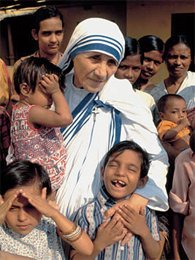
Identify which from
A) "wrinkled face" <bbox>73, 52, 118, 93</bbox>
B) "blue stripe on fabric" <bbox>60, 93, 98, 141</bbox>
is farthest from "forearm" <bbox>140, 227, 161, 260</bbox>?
"wrinkled face" <bbox>73, 52, 118, 93</bbox>

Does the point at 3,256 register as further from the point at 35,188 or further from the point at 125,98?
the point at 125,98

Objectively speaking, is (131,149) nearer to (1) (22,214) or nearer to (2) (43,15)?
(1) (22,214)

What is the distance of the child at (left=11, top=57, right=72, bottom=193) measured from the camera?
231cm

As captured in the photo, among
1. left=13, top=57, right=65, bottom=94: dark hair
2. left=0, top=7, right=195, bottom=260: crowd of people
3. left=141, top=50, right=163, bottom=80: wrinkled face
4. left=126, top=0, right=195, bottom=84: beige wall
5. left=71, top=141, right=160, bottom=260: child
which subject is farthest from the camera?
left=126, top=0, right=195, bottom=84: beige wall

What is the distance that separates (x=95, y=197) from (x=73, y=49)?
43.9 inches

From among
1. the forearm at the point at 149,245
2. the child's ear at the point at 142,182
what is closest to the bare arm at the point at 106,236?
the forearm at the point at 149,245

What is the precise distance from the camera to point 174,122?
3.71 m

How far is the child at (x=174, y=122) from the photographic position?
3.42m

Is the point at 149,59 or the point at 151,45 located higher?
the point at 151,45

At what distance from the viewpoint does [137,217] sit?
90.0 inches

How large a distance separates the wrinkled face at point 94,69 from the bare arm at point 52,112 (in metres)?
0.27

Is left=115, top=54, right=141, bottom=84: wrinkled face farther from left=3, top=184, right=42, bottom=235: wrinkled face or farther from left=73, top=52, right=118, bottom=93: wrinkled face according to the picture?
left=3, top=184, right=42, bottom=235: wrinkled face

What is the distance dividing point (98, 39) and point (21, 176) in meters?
1.11

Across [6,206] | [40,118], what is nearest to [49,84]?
[40,118]
